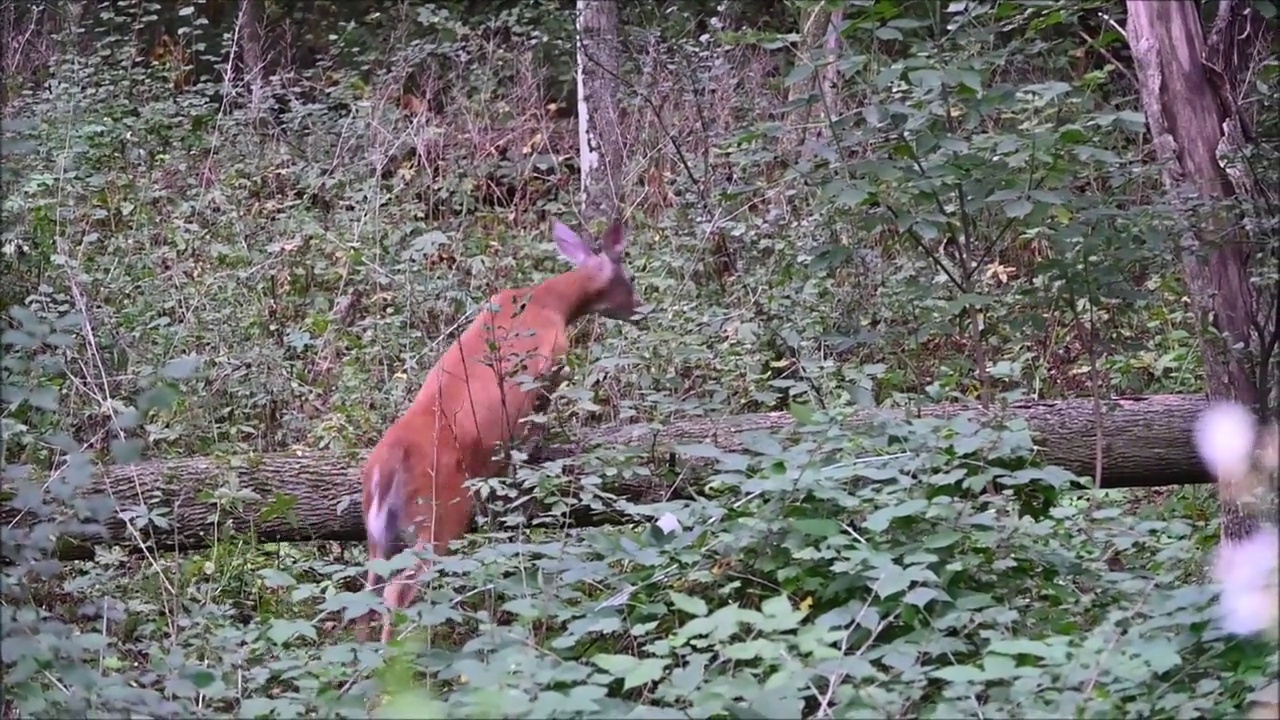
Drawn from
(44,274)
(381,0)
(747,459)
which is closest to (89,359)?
(44,274)

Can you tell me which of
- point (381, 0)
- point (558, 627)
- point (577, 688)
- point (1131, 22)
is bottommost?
point (558, 627)

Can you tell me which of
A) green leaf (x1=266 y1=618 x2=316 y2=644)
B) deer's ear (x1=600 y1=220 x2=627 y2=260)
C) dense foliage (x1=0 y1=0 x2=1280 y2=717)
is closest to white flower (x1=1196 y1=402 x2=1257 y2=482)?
dense foliage (x1=0 y1=0 x2=1280 y2=717)

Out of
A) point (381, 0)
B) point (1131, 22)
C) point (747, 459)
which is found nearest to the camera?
point (747, 459)

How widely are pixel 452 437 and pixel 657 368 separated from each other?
1324mm

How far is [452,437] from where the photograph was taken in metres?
6.07

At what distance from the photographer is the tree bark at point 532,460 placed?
593 cm

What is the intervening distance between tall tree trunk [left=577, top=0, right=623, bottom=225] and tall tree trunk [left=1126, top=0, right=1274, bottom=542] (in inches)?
186

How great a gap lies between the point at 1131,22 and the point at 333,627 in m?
3.93

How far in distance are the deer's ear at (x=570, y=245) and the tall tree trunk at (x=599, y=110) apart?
1743 millimetres

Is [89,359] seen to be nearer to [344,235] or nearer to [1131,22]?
[344,235]

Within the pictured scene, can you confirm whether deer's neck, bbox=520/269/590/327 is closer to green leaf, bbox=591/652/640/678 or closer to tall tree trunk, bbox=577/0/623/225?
tall tree trunk, bbox=577/0/623/225

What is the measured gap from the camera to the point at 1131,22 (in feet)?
16.8

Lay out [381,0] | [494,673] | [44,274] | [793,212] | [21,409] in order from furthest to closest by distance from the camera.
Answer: [381,0] → [793,212] → [44,274] → [21,409] → [494,673]

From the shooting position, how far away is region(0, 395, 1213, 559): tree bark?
19.5ft
